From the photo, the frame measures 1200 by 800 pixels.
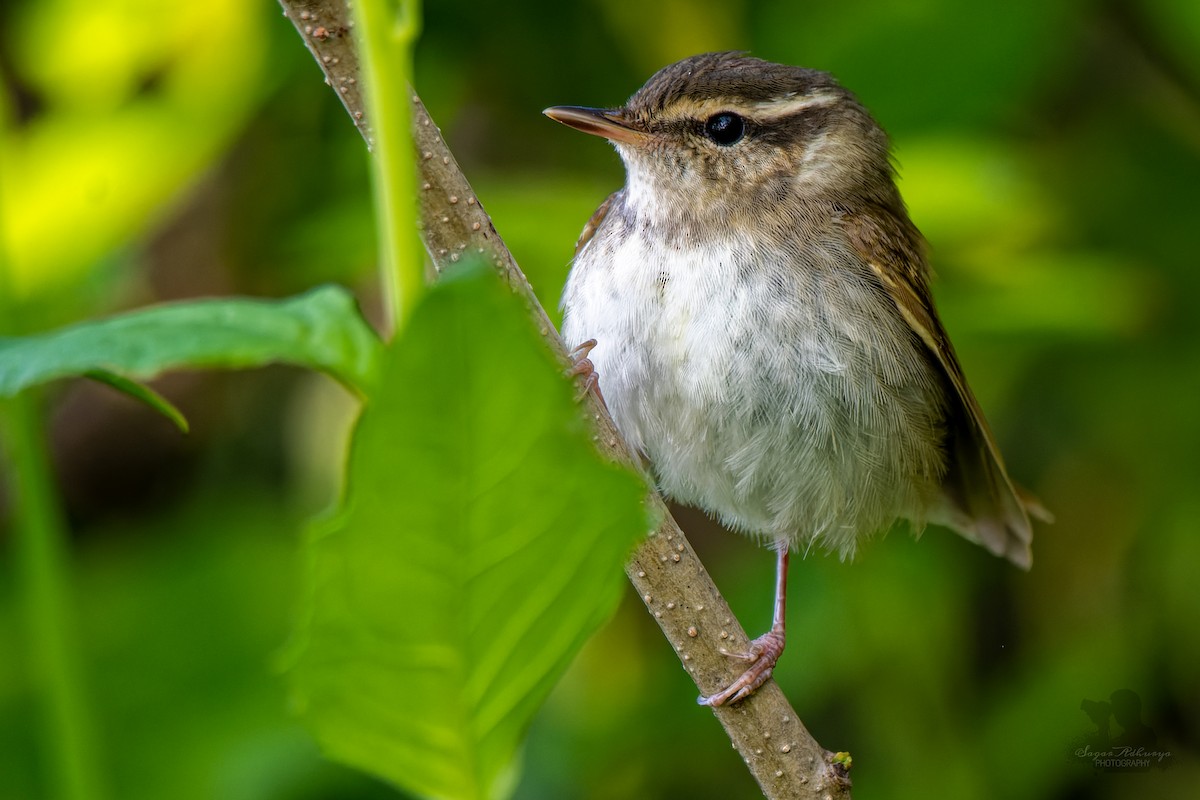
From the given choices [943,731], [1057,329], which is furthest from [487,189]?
[943,731]

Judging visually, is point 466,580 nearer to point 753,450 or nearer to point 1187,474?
point 753,450

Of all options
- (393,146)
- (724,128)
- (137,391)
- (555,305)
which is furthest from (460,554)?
(555,305)

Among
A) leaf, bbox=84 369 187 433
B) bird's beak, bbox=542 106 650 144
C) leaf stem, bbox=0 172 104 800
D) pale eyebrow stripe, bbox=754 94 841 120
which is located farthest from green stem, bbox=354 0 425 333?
pale eyebrow stripe, bbox=754 94 841 120

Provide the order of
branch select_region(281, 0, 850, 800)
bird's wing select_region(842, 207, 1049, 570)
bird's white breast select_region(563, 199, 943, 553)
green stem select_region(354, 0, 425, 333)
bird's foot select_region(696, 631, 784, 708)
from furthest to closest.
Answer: bird's wing select_region(842, 207, 1049, 570), bird's white breast select_region(563, 199, 943, 553), bird's foot select_region(696, 631, 784, 708), branch select_region(281, 0, 850, 800), green stem select_region(354, 0, 425, 333)

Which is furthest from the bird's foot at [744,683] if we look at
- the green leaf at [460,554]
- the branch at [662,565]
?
the green leaf at [460,554]

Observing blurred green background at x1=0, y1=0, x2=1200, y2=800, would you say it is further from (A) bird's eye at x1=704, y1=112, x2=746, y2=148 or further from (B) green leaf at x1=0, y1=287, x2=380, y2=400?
(B) green leaf at x1=0, y1=287, x2=380, y2=400

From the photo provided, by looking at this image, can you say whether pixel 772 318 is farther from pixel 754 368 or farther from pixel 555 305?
pixel 555 305
